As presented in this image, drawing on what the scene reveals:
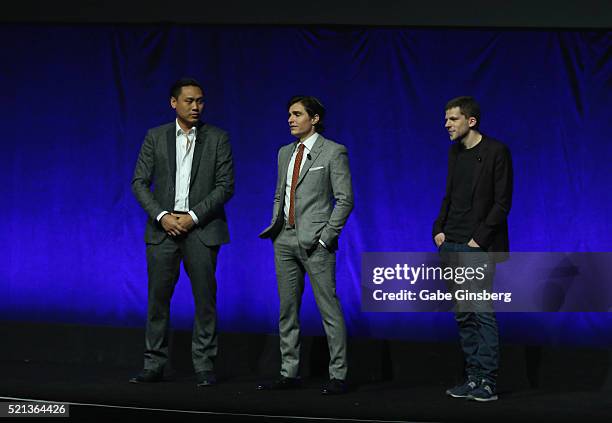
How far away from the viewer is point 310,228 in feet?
16.5

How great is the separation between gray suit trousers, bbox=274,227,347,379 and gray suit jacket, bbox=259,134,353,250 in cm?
8

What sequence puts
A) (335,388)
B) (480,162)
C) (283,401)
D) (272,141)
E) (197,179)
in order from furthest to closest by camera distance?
1. (272,141)
2. (197,179)
3. (335,388)
4. (480,162)
5. (283,401)

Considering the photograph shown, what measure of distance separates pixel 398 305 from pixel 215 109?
1.75 m

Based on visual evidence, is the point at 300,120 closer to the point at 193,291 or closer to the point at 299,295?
the point at 299,295

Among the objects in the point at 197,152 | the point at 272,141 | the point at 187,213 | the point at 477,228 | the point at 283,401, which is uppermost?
the point at 272,141

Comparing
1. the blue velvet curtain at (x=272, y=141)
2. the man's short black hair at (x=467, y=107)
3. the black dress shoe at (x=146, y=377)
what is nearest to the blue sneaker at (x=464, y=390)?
the blue velvet curtain at (x=272, y=141)

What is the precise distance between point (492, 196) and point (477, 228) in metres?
0.18

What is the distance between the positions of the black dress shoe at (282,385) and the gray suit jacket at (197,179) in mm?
787

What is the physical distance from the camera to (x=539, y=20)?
240 inches

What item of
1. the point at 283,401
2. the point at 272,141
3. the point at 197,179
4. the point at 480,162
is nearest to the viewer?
the point at 283,401

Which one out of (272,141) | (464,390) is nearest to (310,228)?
(464,390)

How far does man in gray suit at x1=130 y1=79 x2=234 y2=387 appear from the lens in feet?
17.0

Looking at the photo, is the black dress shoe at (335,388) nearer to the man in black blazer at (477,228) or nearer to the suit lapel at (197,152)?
the man in black blazer at (477,228)

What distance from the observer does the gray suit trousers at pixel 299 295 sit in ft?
16.5
